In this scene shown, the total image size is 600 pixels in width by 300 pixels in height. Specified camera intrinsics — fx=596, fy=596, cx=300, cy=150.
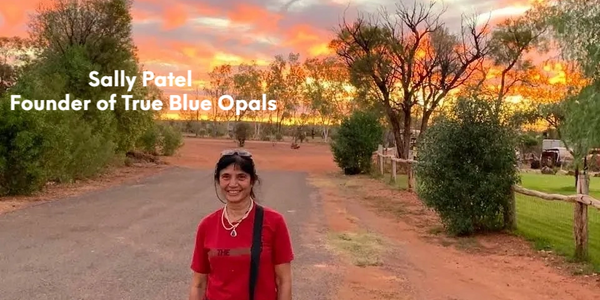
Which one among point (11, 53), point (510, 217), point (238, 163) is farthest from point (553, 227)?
point (11, 53)

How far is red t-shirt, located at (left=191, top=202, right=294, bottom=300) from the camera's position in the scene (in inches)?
118

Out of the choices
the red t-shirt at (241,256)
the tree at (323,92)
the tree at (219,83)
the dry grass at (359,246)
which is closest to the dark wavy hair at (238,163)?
the red t-shirt at (241,256)

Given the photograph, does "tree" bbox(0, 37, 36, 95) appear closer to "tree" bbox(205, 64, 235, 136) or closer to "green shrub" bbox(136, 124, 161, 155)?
"green shrub" bbox(136, 124, 161, 155)

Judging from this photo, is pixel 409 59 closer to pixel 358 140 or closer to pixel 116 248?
pixel 358 140

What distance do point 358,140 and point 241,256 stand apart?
95.4 feet

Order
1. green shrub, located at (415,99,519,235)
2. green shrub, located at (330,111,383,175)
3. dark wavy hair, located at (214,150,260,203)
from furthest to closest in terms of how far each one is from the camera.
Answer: green shrub, located at (330,111,383,175) < green shrub, located at (415,99,519,235) < dark wavy hair, located at (214,150,260,203)

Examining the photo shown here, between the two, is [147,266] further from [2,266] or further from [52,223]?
[52,223]

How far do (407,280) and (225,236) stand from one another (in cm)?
555

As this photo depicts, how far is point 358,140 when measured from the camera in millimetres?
31844

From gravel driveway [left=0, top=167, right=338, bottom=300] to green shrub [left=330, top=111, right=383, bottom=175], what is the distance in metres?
14.1

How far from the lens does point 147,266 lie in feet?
27.9

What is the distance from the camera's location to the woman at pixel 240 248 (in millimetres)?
2994

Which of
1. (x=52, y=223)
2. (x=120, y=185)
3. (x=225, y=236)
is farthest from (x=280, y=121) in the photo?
(x=225, y=236)

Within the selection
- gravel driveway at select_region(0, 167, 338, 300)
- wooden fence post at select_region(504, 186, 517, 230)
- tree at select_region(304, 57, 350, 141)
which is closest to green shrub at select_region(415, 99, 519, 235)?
wooden fence post at select_region(504, 186, 517, 230)
